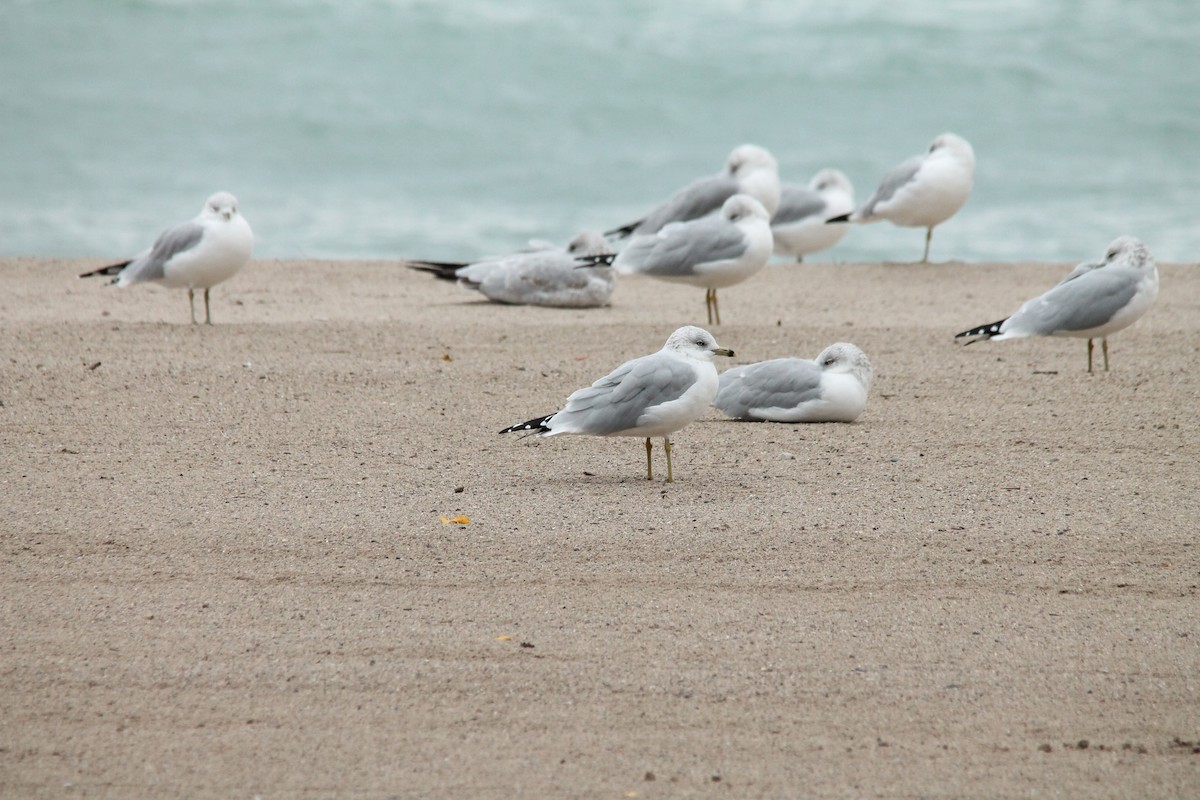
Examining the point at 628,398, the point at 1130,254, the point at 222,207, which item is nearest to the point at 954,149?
the point at 1130,254

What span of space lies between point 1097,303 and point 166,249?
17.1 feet

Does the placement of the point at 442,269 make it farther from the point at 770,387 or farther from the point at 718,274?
the point at 770,387

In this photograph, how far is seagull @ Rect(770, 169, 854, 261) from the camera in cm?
1191

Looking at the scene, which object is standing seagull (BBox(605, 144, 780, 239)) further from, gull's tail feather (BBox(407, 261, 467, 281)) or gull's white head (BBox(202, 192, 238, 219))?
gull's white head (BBox(202, 192, 238, 219))

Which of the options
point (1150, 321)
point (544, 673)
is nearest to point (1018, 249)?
point (1150, 321)

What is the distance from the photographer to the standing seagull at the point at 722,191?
33.7 ft

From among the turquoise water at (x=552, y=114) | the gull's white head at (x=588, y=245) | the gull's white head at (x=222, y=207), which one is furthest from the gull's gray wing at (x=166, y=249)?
the turquoise water at (x=552, y=114)

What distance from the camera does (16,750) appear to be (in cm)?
311

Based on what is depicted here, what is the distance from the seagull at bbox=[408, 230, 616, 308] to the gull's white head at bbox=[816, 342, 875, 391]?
10.3ft

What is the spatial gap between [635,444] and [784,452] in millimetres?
676

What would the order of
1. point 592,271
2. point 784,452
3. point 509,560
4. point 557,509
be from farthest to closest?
point 592,271 < point 784,452 < point 557,509 < point 509,560

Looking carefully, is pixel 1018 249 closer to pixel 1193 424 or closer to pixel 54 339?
pixel 1193 424

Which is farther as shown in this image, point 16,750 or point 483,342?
point 483,342

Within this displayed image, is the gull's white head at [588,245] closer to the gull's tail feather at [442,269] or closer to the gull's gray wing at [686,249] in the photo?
the gull's tail feather at [442,269]
